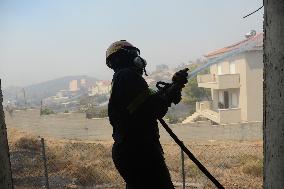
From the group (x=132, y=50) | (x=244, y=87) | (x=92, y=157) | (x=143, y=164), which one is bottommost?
(x=92, y=157)

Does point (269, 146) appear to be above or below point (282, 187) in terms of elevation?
above

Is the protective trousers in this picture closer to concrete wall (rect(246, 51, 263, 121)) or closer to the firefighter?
the firefighter

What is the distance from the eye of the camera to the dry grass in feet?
35.7

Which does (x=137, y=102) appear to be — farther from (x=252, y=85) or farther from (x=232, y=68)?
(x=232, y=68)

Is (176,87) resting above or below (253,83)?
above

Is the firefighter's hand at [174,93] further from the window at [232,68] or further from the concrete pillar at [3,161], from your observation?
the window at [232,68]

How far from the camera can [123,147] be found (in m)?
A: 2.28

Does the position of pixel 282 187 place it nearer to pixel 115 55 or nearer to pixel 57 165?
pixel 115 55

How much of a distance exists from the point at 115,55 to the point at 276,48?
1.12 m

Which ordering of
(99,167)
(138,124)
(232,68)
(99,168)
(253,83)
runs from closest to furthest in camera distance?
(138,124) → (99,168) → (99,167) → (253,83) → (232,68)

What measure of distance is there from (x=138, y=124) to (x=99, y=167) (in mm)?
11844

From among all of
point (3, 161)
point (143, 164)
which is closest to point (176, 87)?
point (143, 164)

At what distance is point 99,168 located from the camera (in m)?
A: 13.4

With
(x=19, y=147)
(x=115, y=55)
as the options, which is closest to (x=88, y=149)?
(x=19, y=147)
